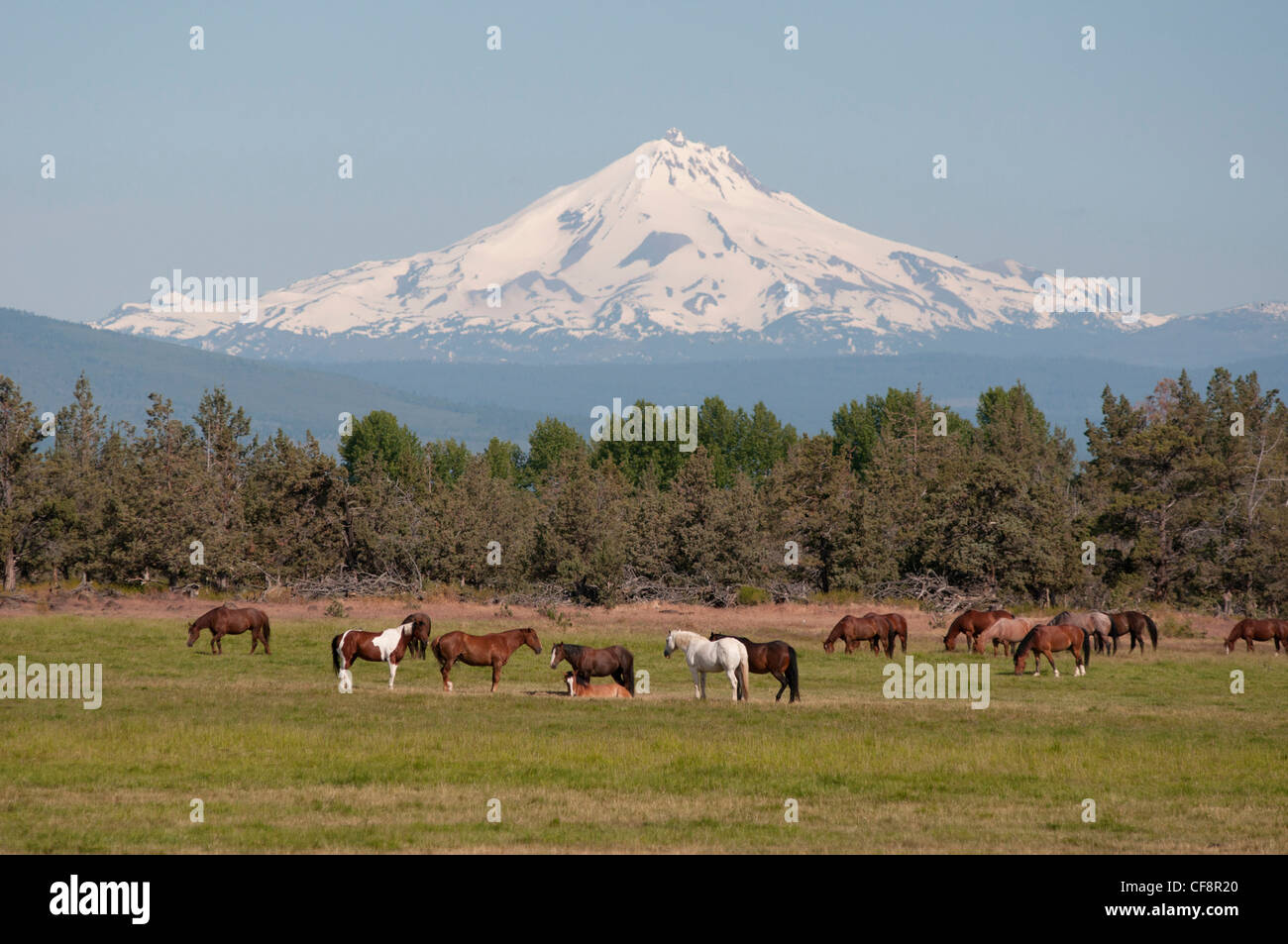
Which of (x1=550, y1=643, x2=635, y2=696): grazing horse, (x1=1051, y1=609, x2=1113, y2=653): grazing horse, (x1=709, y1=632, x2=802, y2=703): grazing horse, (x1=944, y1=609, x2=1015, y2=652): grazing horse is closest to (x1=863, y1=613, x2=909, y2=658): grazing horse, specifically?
(x1=944, y1=609, x2=1015, y2=652): grazing horse

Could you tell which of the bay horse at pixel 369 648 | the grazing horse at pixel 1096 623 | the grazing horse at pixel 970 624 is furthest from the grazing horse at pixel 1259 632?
the bay horse at pixel 369 648

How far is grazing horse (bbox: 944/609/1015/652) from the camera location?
4278 centimetres

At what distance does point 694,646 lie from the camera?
2977 cm

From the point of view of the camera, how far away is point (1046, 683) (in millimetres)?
34594

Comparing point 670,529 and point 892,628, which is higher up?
point 670,529

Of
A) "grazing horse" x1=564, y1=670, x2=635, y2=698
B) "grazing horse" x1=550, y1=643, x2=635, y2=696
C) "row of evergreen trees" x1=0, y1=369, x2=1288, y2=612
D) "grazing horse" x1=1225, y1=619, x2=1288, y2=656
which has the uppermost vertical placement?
"row of evergreen trees" x1=0, y1=369, x2=1288, y2=612

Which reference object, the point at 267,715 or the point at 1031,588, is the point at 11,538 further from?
the point at 1031,588

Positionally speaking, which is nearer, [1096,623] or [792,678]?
[792,678]

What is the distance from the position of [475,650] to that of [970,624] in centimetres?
1803

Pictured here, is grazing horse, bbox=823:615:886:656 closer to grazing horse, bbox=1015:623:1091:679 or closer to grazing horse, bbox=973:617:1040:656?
grazing horse, bbox=973:617:1040:656

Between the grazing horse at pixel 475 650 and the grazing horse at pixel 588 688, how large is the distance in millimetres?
1609

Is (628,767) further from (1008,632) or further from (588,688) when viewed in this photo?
(1008,632)

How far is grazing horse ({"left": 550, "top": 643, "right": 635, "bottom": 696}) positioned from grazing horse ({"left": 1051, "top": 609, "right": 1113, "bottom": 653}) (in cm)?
1579

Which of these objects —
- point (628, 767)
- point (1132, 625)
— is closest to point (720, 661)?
point (628, 767)
